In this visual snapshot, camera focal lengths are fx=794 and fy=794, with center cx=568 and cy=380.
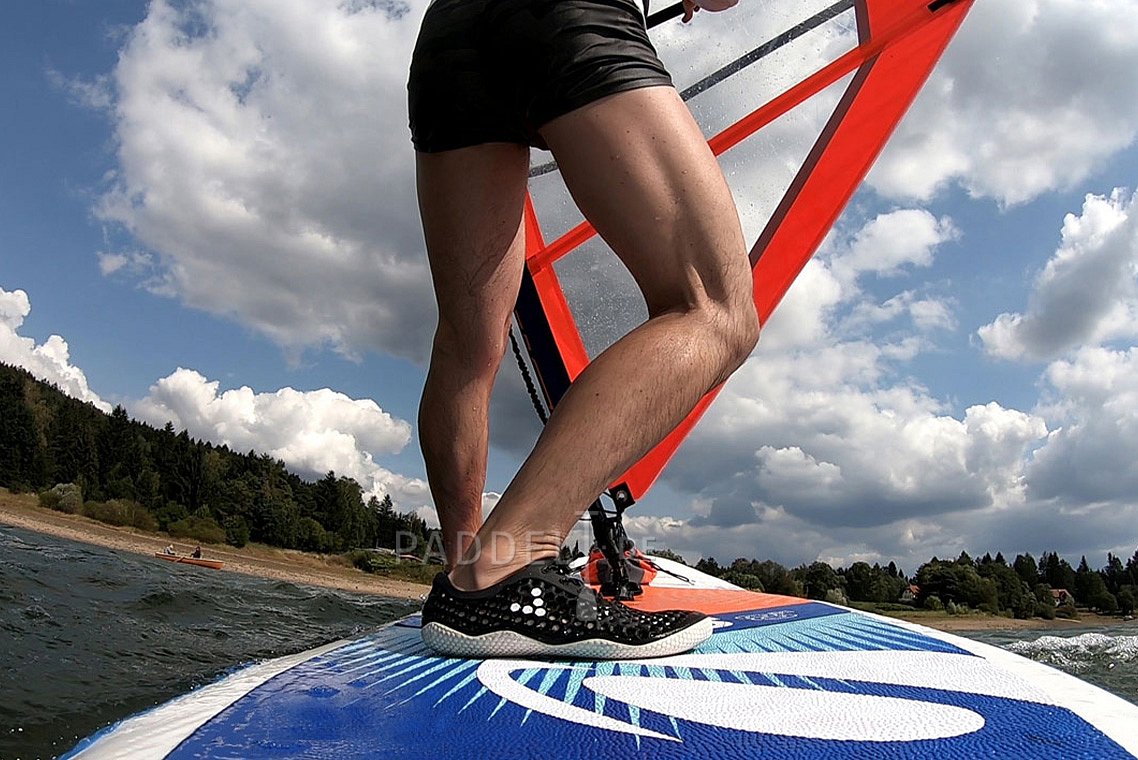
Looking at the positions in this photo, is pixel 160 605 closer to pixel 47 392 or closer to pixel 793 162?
pixel 793 162

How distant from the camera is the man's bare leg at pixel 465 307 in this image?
1.53 meters

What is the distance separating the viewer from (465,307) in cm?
168

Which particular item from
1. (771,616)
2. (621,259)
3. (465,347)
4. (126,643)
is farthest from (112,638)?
(621,259)

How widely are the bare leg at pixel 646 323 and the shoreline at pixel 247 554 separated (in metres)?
25.8

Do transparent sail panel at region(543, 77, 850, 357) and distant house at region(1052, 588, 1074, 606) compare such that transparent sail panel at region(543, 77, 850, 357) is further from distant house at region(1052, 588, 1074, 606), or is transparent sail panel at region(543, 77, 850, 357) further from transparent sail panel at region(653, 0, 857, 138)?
distant house at region(1052, 588, 1074, 606)

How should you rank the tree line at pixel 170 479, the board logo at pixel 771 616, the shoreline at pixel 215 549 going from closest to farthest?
the board logo at pixel 771 616
the shoreline at pixel 215 549
the tree line at pixel 170 479

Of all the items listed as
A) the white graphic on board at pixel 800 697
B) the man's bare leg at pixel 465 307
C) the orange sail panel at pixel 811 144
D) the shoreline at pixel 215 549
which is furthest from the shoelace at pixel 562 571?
the shoreline at pixel 215 549

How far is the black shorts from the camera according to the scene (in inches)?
48.4

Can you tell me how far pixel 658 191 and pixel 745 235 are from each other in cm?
176

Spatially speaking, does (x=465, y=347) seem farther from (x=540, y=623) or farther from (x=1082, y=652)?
(x=1082, y=652)

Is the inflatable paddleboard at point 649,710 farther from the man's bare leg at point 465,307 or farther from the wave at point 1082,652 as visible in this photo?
the wave at point 1082,652

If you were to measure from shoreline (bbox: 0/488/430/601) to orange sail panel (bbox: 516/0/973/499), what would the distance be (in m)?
27.2

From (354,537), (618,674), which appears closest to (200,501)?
(354,537)

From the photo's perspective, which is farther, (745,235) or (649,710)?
(745,235)
